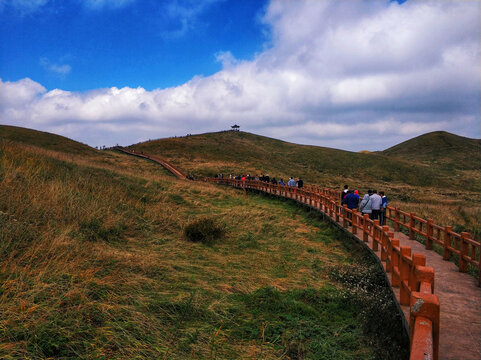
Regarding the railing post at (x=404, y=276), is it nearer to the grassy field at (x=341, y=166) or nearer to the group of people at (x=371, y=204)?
the group of people at (x=371, y=204)

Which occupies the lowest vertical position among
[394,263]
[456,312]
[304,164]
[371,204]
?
[456,312]

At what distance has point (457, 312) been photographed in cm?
519

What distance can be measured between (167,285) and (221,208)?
1062 centimetres

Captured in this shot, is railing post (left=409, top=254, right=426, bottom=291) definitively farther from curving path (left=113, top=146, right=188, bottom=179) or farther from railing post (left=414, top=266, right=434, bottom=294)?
curving path (left=113, top=146, right=188, bottom=179)

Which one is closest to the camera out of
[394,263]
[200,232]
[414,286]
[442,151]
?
[414,286]

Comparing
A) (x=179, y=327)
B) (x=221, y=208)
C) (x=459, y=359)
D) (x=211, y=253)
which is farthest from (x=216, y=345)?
(x=221, y=208)

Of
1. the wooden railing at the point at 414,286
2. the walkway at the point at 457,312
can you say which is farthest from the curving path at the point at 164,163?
the walkway at the point at 457,312

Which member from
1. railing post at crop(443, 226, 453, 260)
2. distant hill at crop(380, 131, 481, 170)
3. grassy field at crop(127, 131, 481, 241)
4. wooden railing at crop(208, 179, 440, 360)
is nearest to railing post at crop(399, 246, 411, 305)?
wooden railing at crop(208, 179, 440, 360)

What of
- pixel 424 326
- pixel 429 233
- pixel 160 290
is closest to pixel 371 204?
pixel 429 233

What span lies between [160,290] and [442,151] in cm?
12408

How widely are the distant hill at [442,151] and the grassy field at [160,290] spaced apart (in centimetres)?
9222

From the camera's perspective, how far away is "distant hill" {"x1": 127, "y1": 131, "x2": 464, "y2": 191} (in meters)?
56.9

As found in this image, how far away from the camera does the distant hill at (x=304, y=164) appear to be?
56906mm

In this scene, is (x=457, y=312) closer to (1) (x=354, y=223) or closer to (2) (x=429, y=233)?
(2) (x=429, y=233)
